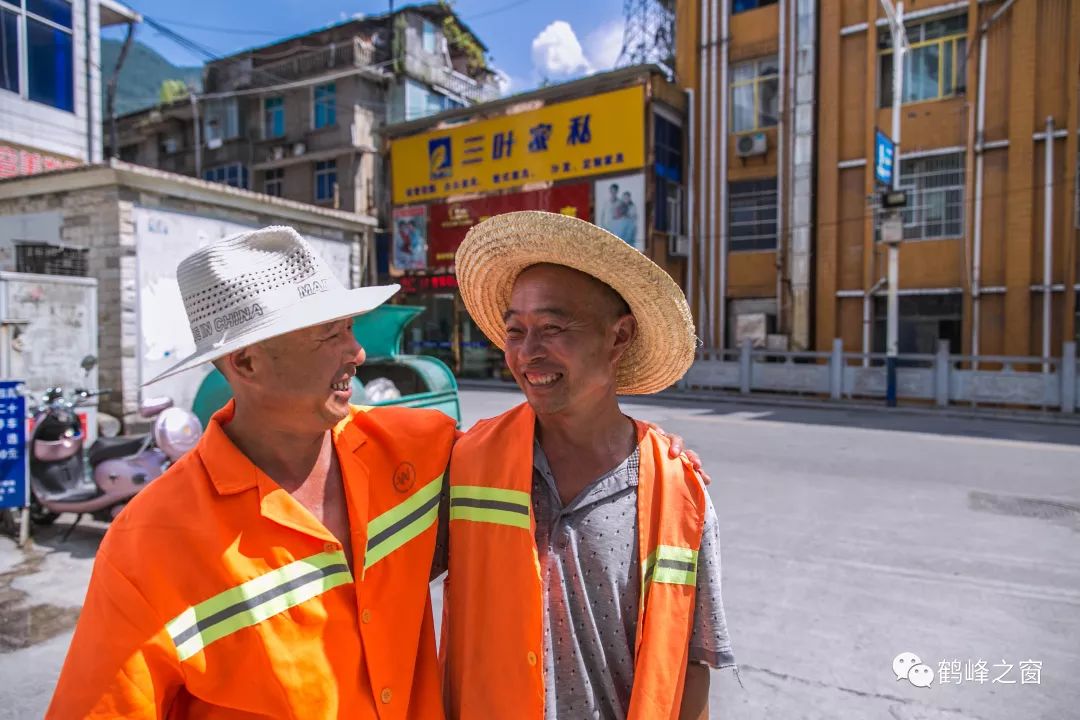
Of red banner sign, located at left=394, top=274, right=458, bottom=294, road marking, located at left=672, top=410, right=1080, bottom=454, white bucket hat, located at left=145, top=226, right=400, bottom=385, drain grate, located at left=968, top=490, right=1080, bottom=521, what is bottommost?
drain grate, located at left=968, top=490, right=1080, bottom=521

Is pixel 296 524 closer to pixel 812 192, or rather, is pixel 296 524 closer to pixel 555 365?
pixel 555 365

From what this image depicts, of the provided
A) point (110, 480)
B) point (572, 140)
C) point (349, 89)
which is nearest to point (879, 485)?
point (110, 480)

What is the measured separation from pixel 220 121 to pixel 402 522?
31455 mm

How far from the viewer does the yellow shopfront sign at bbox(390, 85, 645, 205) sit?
18328 mm

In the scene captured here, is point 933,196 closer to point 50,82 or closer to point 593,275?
point 593,275

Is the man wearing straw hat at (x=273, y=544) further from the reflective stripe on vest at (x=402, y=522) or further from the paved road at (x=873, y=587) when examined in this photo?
the paved road at (x=873, y=587)

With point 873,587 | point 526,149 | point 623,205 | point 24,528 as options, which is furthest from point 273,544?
point 526,149

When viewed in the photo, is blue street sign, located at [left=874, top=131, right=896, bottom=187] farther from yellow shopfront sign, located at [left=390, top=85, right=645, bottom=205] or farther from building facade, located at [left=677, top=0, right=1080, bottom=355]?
yellow shopfront sign, located at [left=390, top=85, right=645, bottom=205]

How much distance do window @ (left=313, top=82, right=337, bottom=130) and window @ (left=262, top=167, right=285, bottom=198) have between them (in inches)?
103

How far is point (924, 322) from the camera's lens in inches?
643

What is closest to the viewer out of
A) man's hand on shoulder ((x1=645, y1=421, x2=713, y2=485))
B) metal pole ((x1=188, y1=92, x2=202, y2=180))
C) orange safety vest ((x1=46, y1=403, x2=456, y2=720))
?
orange safety vest ((x1=46, y1=403, x2=456, y2=720))

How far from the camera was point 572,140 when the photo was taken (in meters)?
19.3

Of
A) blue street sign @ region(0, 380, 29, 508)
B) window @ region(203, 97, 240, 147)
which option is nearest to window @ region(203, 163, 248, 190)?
window @ region(203, 97, 240, 147)

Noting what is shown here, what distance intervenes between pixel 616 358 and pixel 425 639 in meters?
0.83
